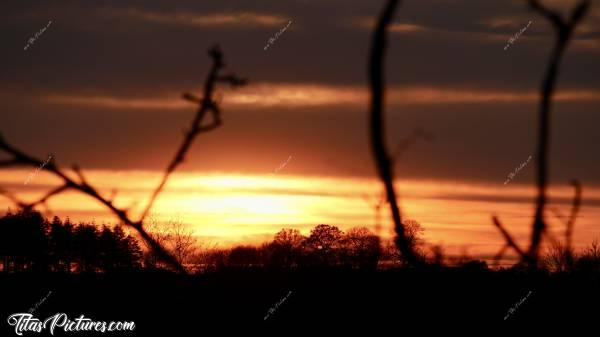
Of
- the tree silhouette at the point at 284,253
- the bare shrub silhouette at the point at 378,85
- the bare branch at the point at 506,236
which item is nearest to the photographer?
the bare shrub silhouette at the point at 378,85

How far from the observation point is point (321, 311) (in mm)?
4293

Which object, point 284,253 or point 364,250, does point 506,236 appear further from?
point 284,253

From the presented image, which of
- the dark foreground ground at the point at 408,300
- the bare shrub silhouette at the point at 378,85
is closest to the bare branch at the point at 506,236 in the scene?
the dark foreground ground at the point at 408,300

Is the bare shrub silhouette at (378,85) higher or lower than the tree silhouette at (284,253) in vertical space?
lower

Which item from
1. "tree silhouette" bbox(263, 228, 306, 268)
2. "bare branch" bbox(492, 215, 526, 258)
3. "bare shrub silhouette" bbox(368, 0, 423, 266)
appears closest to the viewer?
"bare shrub silhouette" bbox(368, 0, 423, 266)

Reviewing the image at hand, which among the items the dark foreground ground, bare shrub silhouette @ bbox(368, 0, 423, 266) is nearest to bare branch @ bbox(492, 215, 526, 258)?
the dark foreground ground

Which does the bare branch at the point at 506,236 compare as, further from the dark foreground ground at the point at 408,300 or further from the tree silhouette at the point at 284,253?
the tree silhouette at the point at 284,253

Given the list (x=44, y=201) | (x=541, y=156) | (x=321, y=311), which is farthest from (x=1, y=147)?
(x=321, y=311)

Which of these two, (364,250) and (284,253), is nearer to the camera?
(364,250)

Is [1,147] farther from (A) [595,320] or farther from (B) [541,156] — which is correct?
(A) [595,320]

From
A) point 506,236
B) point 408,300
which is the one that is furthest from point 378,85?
point 408,300

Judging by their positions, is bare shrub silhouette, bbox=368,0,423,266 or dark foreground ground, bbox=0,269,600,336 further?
dark foreground ground, bbox=0,269,600,336

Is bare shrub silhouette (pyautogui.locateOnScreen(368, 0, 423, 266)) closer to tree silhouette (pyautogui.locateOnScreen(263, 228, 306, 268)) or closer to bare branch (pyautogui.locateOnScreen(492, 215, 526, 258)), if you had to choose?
bare branch (pyautogui.locateOnScreen(492, 215, 526, 258))

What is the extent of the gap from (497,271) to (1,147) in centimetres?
109
